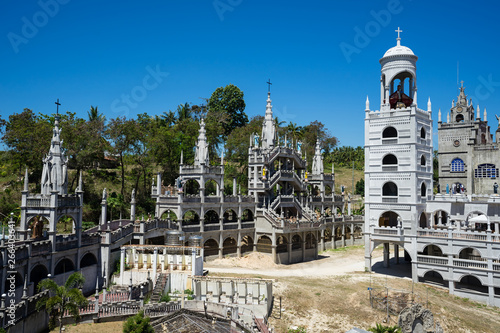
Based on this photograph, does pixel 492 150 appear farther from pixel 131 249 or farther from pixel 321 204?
pixel 131 249

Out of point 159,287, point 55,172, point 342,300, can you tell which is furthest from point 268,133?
point 55,172

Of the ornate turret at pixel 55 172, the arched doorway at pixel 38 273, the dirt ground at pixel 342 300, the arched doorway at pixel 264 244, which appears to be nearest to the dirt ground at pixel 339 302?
the dirt ground at pixel 342 300

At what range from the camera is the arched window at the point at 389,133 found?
4449 centimetres

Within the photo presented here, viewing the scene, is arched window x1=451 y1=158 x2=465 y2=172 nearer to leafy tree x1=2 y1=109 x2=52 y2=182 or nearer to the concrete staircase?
the concrete staircase

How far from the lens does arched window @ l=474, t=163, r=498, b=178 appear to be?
52.9 meters

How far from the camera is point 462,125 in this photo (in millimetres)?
55781

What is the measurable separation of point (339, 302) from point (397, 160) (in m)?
17.4

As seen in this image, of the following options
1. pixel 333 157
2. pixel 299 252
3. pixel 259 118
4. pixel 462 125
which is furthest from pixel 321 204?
pixel 333 157

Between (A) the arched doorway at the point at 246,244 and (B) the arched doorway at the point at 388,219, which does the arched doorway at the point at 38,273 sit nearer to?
(A) the arched doorway at the point at 246,244

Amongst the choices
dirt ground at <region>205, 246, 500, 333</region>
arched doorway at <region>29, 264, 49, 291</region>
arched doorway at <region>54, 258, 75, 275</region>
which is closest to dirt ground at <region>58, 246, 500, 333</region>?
dirt ground at <region>205, 246, 500, 333</region>

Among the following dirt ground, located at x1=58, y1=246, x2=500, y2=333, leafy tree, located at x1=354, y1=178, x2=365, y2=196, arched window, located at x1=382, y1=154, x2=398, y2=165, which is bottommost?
dirt ground, located at x1=58, y1=246, x2=500, y2=333

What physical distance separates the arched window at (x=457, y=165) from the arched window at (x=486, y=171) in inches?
72.0

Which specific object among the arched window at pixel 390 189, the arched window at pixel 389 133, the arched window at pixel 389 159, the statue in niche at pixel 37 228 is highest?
the arched window at pixel 389 133

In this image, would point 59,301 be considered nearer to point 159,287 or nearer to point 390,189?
point 159,287
